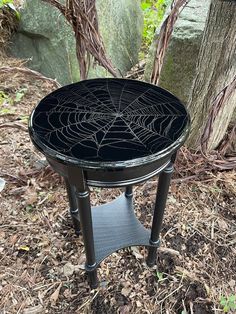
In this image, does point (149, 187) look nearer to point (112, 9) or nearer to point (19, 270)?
point (19, 270)

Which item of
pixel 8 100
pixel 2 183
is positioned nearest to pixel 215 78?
pixel 2 183

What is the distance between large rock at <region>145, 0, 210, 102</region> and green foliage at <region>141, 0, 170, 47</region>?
103 cm

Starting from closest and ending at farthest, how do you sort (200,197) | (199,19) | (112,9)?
(200,197) → (199,19) → (112,9)

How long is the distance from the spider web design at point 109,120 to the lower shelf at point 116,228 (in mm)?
544

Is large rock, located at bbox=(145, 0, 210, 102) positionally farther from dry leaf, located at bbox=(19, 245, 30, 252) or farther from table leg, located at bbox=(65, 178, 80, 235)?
dry leaf, located at bbox=(19, 245, 30, 252)

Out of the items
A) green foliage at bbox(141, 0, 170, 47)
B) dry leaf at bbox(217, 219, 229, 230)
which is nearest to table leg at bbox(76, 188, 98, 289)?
dry leaf at bbox(217, 219, 229, 230)

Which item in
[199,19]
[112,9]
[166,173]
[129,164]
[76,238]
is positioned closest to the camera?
[129,164]

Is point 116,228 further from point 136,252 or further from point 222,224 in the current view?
point 222,224

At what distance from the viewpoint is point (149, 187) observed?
1584mm

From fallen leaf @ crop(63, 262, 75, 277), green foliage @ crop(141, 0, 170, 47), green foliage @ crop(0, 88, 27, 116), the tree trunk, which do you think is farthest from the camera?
green foliage @ crop(141, 0, 170, 47)

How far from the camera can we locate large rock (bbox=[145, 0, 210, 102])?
63.2 inches

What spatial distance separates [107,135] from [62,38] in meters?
1.45

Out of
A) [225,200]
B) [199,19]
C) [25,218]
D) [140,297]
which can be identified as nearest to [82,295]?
[140,297]

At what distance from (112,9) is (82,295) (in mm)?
1842
